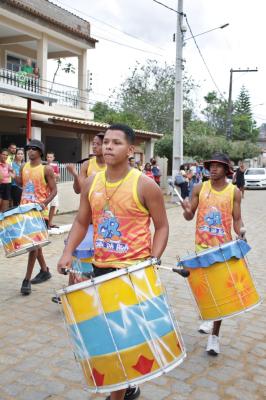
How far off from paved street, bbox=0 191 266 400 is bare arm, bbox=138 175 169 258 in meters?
1.23

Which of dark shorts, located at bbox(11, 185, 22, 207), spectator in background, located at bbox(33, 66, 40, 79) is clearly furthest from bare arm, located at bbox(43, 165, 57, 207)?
spectator in background, located at bbox(33, 66, 40, 79)

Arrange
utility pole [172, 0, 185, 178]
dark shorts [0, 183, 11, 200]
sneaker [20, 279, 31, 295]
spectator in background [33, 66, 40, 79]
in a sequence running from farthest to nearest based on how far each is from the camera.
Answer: spectator in background [33, 66, 40, 79], utility pole [172, 0, 185, 178], dark shorts [0, 183, 11, 200], sneaker [20, 279, 31, 295]

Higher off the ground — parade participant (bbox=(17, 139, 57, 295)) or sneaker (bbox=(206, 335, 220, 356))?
parade participant (bbox=(17, 139, 57, 295))

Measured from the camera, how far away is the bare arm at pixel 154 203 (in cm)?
297

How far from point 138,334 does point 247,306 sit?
5.25 feet

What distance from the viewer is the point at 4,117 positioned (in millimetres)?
16547

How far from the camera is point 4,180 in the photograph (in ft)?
35.4

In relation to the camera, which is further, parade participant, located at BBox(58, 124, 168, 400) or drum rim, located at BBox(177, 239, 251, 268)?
drum rim, located at BBox(177, 239, 251, 268)

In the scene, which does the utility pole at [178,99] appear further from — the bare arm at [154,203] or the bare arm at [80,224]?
the bare arm at [154,203]

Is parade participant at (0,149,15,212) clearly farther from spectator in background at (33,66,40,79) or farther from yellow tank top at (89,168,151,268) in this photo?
spectator in background at (33,66,40,79)

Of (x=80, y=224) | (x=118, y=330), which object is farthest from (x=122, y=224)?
(x=118, y=330)

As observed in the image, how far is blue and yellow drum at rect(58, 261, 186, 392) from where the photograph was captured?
245cm

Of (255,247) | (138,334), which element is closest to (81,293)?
(138,334)

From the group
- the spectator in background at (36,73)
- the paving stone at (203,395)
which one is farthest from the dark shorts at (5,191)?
the spectator in background at (36,73)
